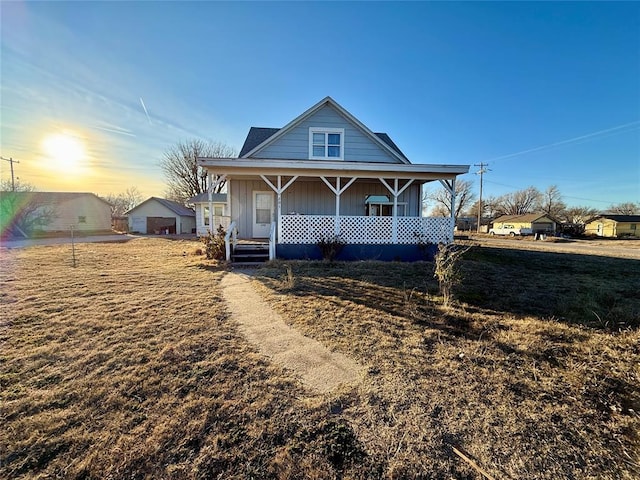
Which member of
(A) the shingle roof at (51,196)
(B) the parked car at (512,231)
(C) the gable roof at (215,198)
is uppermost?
(A) the shingle roof at (51,196)

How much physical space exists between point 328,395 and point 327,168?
7.49 m

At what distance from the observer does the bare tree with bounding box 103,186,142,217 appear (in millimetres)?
59812

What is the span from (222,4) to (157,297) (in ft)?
28.1

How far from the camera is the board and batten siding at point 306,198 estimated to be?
37.5 ft

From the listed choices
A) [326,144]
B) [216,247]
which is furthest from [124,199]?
[326,144]

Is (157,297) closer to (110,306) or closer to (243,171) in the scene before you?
(110,306)

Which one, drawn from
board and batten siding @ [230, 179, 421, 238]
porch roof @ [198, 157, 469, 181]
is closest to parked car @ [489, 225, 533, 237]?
board and batten siding @ [230, 179, 421, 238]

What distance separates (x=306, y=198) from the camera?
1154 cm

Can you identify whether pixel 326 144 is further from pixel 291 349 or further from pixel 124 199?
pixel 124 199

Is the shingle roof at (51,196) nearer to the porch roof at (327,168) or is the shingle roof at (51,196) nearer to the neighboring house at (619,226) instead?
the porch roof at (327,168)

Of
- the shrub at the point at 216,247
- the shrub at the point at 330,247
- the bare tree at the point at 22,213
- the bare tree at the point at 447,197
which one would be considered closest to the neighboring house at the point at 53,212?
the bare tree at the point at 22,213

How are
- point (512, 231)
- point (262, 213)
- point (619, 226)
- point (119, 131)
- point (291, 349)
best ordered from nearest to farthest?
point (291, 349)
point (262, 213)
point (119, 131)
point (619, 226)
point (512, 231)

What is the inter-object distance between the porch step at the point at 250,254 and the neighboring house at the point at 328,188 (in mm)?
509

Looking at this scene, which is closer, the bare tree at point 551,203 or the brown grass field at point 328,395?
the brown grass field at point 328,395
